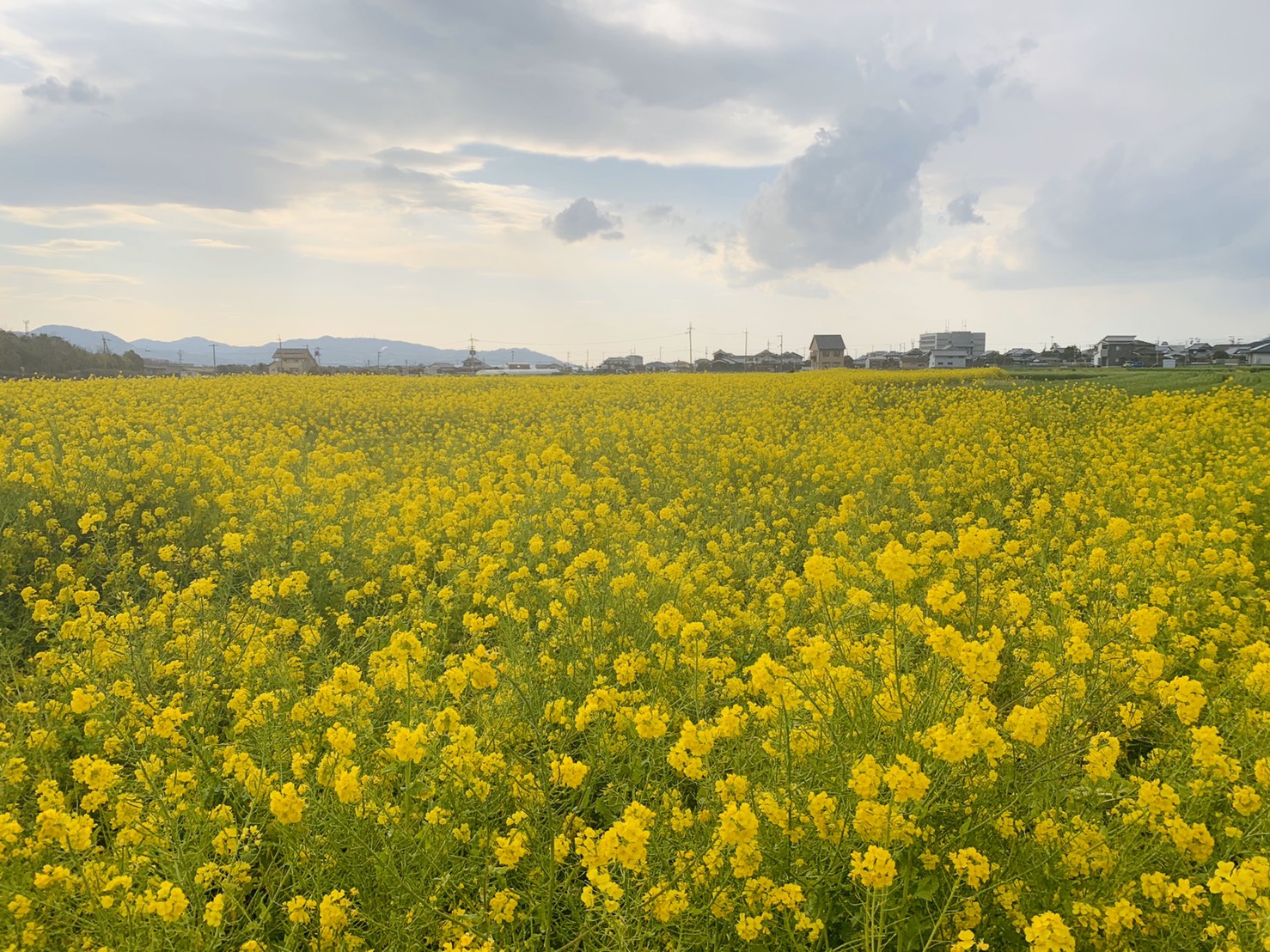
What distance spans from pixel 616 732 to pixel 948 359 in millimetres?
92309

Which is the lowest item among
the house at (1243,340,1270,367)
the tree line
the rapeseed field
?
the rapeseed field

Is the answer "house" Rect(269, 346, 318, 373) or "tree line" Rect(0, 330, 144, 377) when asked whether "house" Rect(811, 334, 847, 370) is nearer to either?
"house" Rect(269, 346, 318, 373)

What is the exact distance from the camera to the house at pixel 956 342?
105188 mm

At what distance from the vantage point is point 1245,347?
78188mm

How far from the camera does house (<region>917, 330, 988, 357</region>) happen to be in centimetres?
10519

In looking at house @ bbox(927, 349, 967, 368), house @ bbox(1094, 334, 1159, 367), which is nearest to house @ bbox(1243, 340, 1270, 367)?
house @ bbox(1094, 334, 1159, 367)

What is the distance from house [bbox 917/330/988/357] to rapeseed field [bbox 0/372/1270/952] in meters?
103

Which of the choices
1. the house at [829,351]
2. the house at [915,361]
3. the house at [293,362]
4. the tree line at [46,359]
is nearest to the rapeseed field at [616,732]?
the tree line at [46,359]

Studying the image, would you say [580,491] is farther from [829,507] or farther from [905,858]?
[905,858]

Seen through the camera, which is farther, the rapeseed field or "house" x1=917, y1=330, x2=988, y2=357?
"house" x1=917, y1=330, x2=988, y2=357

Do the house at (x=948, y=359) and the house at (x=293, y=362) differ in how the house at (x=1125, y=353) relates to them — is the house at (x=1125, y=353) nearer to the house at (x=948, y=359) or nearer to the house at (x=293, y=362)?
the house at (x=948, y=359)

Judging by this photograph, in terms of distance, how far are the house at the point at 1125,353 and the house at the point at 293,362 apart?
70.8m

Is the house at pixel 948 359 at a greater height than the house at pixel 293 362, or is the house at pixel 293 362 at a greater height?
the house at pixel 948 359

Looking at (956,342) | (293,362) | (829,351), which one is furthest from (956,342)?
(293,362)
